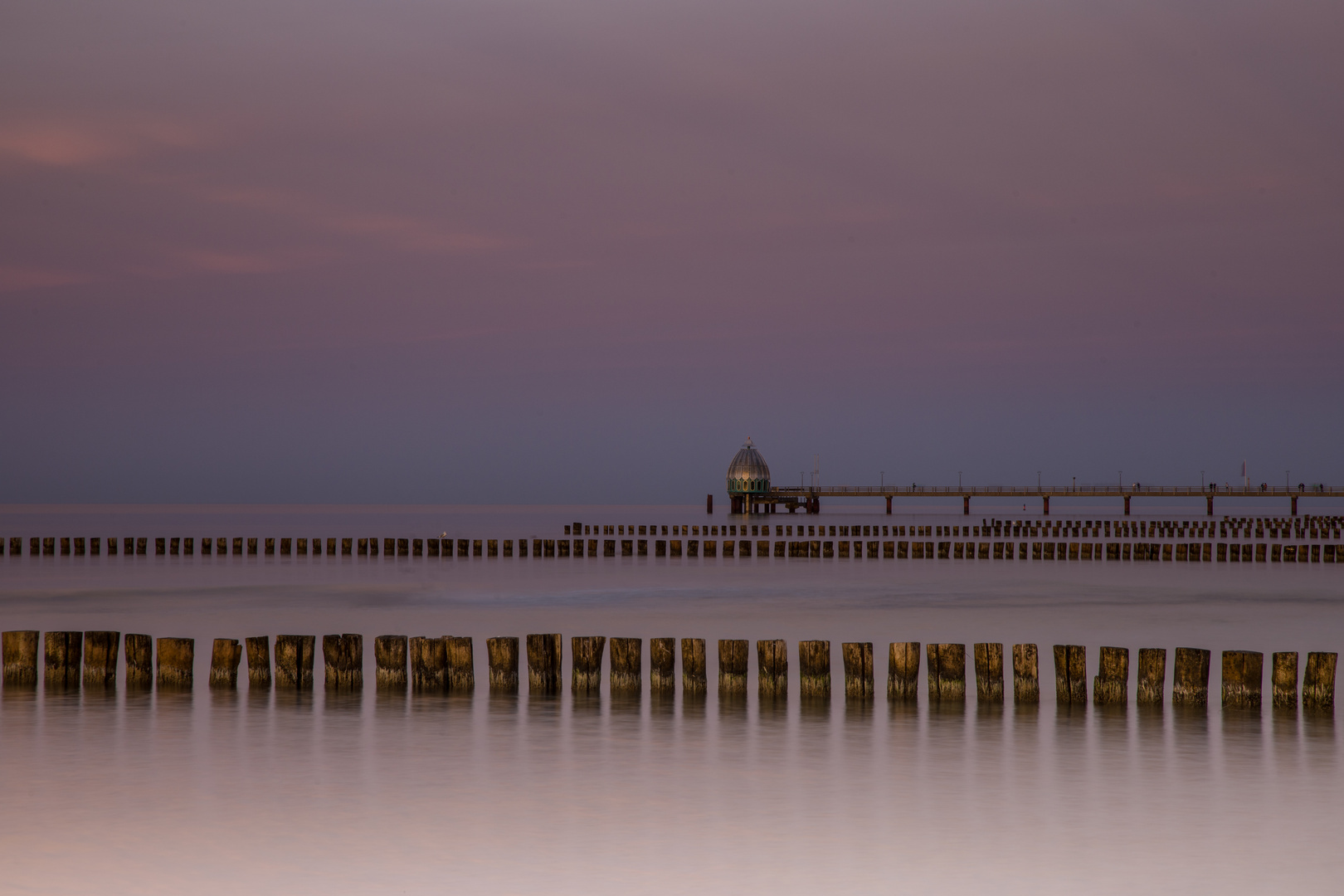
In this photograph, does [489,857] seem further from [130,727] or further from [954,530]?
[954,530]

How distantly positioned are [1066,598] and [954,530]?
49.3m

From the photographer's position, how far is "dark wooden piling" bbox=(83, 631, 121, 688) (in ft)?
50.9

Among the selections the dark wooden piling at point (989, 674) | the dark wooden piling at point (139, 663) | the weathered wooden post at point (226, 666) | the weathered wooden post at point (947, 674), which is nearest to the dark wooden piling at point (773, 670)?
the weathered wooden post at point (947, 674)

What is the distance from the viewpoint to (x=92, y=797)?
422 inches

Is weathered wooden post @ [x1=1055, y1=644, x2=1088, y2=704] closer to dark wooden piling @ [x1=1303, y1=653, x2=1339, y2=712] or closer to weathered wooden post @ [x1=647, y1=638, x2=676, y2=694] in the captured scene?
dark wooden piling @ [x1=1303, y1=653, x2=1339, y2=712]

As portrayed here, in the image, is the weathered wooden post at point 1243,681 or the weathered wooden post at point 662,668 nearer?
the weathered wooden post at point 1243,681

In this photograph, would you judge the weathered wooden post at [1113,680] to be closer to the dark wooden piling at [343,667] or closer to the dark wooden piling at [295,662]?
the dark wooden piling at [343,667]

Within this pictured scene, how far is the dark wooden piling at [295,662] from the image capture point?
15375mm

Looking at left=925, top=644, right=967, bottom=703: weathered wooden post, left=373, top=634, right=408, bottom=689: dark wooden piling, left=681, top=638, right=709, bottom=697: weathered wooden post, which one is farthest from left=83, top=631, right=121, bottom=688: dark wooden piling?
left=925, top=644, right=967, bottom=703: weathered wooden post

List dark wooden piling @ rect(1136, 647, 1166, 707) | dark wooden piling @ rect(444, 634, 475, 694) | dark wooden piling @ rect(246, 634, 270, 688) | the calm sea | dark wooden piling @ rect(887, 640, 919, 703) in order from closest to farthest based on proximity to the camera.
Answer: the calm sea, dark wooden piling @ rect(1136, 647, 1166, 707), dark wooden piling @ rect(887, 640, 919, 703), dark wooden piling @ rect(444, 634, 475, 694), dark wooden piling @ rect(246, 634, 270, 688)

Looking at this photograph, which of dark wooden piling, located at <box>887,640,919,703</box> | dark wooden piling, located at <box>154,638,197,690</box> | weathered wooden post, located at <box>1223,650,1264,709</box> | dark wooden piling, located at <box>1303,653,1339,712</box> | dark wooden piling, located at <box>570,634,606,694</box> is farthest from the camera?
dark wooden piling, located at <box>154,638,197,690</box>

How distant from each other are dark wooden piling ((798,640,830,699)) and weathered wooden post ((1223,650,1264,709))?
3.97 m

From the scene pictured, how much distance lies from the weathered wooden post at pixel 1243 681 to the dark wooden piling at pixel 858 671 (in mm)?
3534

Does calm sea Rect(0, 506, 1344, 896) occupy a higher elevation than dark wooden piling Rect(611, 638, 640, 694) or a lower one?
lower
